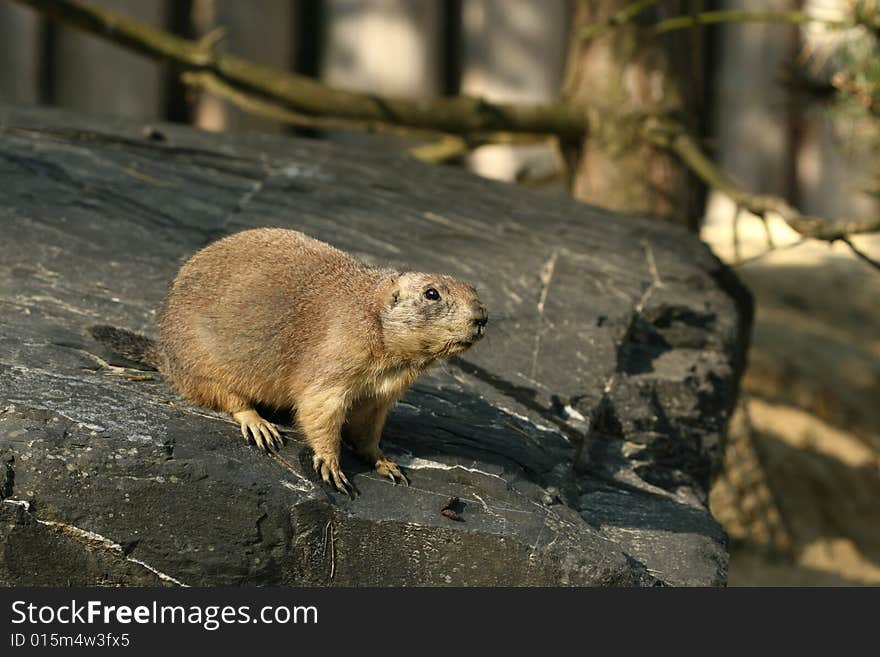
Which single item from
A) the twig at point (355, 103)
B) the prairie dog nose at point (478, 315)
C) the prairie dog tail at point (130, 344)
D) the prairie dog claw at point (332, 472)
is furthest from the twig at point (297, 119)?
the prairie dog claw at point (332, 472)

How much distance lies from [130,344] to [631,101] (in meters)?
4.38

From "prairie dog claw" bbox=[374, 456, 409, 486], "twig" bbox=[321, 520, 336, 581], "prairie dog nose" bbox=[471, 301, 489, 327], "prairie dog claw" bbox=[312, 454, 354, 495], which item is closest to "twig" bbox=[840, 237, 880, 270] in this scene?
"prairie dog nose" bbox=[471, 301, 489, 327]

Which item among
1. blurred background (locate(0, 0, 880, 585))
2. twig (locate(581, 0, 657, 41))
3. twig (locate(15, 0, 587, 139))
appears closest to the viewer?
twig (locate(581, 0, 657, 41))

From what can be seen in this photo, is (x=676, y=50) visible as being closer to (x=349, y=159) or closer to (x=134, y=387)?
(x=349, y=159)

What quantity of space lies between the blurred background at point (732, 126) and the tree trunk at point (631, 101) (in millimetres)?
21

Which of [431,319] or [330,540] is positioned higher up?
[431,319]

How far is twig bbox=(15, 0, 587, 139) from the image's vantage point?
796cm

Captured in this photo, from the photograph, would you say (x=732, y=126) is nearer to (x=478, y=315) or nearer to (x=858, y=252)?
(x=858, y=252)

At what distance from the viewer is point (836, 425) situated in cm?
941

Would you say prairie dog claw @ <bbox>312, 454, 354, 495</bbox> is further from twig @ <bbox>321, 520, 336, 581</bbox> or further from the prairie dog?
twig @ <bbox>321, 520, 336, 581</bbox>

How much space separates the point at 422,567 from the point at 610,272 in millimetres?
2874

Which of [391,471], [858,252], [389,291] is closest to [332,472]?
[391,471]

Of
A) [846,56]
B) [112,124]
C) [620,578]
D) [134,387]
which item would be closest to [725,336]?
[846,56]

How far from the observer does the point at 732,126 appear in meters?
10.7
